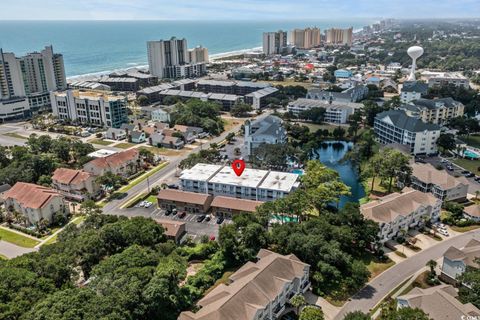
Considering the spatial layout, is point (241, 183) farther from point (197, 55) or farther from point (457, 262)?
point (197, 55)

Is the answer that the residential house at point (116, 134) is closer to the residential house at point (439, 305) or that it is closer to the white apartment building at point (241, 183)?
the white apartment building at point (241, 183)

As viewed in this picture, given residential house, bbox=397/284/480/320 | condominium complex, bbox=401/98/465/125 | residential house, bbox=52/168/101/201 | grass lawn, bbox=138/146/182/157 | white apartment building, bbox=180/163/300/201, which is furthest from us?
condominium complex, bbox=401/98/465/125

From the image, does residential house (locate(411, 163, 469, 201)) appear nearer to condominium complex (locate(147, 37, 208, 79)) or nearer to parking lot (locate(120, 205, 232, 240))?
parking lot (locate(120, 205, 232, 240))

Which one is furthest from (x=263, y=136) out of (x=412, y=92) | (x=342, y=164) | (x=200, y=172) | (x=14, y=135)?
(x=14, y=135)

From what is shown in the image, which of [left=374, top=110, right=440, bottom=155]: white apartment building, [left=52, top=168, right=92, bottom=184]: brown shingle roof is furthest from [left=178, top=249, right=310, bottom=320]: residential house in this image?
[left=374, top=110, right=440, bottom=155]: white apartment building

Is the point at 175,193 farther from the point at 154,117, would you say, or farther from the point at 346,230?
the point at 154,117

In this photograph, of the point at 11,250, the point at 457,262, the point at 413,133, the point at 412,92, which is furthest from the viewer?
the point at 412,92
